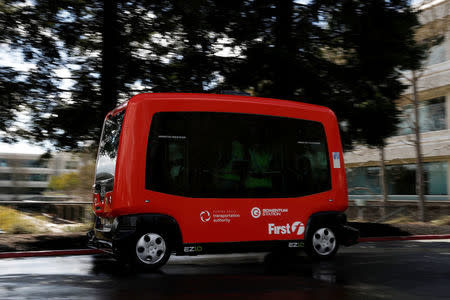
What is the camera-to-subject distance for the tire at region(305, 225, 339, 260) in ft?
31.8

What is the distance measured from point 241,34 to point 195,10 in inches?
71.4

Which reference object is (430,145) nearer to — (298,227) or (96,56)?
(96,56)

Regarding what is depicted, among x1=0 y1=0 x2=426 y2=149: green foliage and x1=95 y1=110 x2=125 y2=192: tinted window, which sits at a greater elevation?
x1=0 y1=0 x2=426 y2=149: green foliage

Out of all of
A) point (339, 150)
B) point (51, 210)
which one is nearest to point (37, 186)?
point (51, 210)

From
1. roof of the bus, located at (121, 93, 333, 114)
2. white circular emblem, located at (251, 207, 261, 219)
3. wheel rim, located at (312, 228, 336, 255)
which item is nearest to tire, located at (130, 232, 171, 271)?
white circular emblem, located at (251, 207, 261, 219)

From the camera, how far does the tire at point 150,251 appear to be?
8234 millimetres

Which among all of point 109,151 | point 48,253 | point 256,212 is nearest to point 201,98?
point 109,151

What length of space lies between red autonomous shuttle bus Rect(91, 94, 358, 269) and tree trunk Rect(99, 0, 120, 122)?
472cm

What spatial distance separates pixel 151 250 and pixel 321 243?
333 cm

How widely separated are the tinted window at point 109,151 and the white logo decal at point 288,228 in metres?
2.92

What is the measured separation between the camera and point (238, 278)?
25.3 feet

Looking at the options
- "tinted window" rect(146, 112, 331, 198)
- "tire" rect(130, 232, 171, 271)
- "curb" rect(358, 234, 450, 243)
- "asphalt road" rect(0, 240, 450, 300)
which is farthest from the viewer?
"curb" rect(358, 234, 450, 243)

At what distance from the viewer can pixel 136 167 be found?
8.31m

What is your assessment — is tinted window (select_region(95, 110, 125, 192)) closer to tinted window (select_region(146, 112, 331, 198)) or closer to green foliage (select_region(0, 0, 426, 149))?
tinted window (select_region(146, 112, 331, 198))
